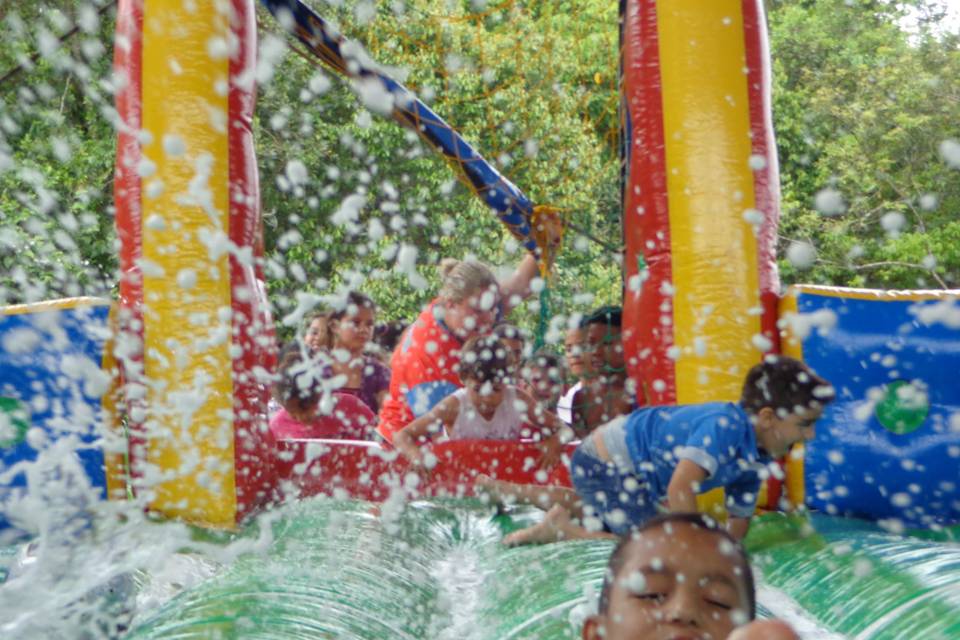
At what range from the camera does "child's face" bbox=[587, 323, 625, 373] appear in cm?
424

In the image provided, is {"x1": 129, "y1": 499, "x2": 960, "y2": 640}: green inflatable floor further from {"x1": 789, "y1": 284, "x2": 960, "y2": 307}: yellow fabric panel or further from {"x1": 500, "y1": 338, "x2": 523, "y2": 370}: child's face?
{"x1": 500, "y1": 338, "x2": 523, "y2": 370}: child's face

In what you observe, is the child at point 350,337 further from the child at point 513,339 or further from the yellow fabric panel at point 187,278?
the yellow fabric panel at point 187,278

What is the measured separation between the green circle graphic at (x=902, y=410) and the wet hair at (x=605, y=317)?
4.35ft

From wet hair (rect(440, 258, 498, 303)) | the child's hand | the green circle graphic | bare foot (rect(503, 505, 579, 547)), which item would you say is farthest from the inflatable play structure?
wet hair (rect(440, 258, 498, 303))

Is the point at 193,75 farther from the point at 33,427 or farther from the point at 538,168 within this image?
the point at 538,168

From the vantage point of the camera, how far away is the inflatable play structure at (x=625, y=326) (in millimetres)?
3139

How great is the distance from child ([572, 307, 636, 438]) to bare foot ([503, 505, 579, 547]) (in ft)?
3.62

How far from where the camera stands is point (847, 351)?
10.5 ft

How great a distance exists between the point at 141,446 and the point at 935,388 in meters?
2.29

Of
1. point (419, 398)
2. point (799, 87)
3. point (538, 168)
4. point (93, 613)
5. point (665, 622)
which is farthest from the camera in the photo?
point (799, 87)

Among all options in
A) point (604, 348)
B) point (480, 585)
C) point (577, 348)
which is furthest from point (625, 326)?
point (480, 585)

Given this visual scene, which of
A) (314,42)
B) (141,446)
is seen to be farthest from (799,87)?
(141,446)

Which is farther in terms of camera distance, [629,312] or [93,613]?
[629,312]

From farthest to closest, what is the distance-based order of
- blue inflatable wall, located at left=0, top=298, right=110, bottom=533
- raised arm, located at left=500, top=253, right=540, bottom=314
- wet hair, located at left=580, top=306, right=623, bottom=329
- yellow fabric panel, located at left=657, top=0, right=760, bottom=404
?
raised arm, located at left=500, top=253, right=540, bottom=314
wet hair, located at left=580, top=306, right=623, bottom=329
yellow fabric panel, located at left=657, top=0, right=760, bottom=404
blue inflatable wall, located at left=0, top=298, right=110, bottom=533
